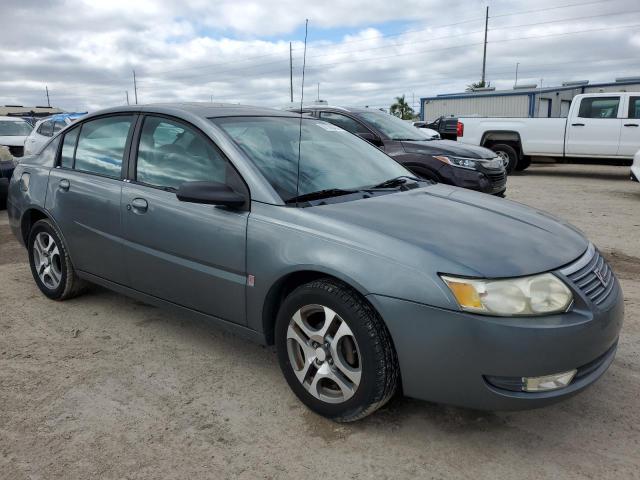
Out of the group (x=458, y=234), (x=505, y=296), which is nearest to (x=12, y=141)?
(x=458, y=234)

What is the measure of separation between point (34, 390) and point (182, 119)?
1.75 meters

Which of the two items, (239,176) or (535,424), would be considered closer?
(535,424)

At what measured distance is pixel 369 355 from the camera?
243cm

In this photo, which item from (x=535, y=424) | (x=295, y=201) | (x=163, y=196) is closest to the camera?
(x=535, y=424)

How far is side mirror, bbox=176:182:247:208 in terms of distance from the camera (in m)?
2.82

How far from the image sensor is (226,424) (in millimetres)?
2711

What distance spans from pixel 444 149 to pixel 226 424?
5.43 m

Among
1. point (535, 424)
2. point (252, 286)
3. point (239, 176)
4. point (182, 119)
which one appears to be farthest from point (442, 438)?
point (182, 119)

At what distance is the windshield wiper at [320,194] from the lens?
2913 millimetres

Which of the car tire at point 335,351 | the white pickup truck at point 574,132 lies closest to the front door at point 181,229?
the car tire at point 335,351

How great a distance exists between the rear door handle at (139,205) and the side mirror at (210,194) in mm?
586

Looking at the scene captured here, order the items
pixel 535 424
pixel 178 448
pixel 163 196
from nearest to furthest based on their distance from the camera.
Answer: pixel 178 448
pixel 535 424
pixel 163 196

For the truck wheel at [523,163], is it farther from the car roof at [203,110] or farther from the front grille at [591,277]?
the front grille at [591,277]

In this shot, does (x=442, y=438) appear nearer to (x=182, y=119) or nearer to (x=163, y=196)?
(x=163, y=196)
